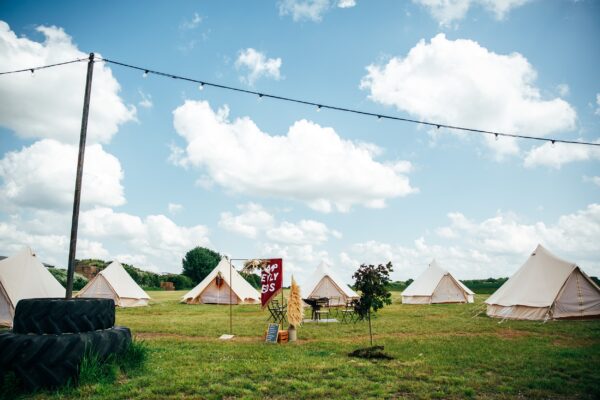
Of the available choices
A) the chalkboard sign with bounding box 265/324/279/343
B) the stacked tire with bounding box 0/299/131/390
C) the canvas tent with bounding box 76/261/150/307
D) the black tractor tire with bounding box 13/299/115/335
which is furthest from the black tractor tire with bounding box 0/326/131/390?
the canvas tent with bounding box 76/261/150/307

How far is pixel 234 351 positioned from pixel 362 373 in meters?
3.31

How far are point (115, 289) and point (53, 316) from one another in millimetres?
17961

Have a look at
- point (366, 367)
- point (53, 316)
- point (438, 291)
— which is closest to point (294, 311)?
point (366, 367)

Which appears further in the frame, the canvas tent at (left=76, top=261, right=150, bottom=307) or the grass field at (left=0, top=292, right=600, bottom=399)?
the canvas tent at (left=76, top=261, right=150, bottom=307)

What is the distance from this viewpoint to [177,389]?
5551mm

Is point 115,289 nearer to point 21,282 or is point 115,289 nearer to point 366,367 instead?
point 21,282

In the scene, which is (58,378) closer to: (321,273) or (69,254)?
(69,254)

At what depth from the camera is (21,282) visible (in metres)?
14.3

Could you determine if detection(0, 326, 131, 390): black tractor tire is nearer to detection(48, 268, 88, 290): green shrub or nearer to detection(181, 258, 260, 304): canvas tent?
detection(181, 258, 260, 304): canvas tent

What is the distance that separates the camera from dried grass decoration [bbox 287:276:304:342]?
415 inches

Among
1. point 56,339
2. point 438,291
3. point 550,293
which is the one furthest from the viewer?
point 438,291

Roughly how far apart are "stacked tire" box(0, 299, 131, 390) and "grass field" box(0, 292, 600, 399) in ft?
0.95

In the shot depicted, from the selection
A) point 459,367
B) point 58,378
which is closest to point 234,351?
point 58,378

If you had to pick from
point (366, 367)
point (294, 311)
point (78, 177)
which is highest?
point (78, 177)
